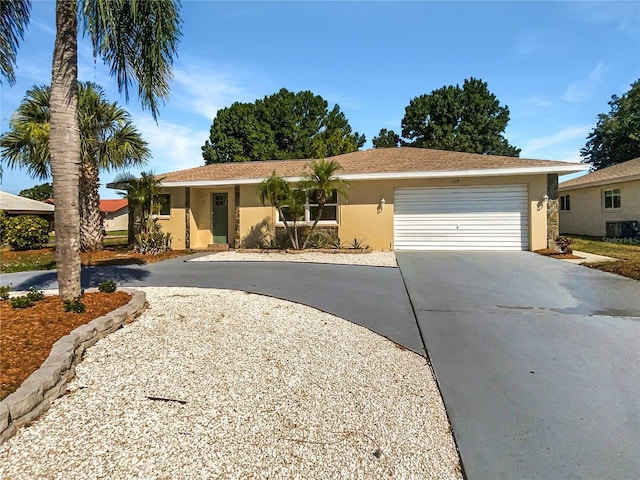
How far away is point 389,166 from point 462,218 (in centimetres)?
340

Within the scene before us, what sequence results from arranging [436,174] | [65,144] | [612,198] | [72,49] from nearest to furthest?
[65,144], [72,49], [436,174], [612,198]

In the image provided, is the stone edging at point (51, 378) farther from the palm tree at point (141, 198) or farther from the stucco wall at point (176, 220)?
the stucco wall at point (176, 220)

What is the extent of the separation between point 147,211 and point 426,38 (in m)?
12.2

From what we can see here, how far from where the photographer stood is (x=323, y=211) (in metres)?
13.7

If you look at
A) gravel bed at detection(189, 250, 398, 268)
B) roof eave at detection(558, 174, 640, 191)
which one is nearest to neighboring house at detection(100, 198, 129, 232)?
gravel bed at detection(189, 250, 398, 268)

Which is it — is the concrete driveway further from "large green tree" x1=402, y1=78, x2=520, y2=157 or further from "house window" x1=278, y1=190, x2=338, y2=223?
"large green tree" x1=402, y1=78, x2=520, y2=157

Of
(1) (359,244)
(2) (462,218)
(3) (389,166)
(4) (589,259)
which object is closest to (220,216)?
(1) (359,244)

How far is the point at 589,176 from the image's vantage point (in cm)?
1961

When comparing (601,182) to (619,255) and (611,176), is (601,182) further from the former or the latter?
(619,255)

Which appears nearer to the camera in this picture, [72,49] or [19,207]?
[72,49]

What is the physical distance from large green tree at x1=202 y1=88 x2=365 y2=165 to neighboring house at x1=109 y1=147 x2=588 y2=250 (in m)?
18.1

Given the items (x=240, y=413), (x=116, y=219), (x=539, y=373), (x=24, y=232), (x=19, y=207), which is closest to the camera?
(x=240, y=413)

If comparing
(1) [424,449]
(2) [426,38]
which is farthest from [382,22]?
(1) [424,449]

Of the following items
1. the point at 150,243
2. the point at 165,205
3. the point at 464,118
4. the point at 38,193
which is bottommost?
the point at 150,243
